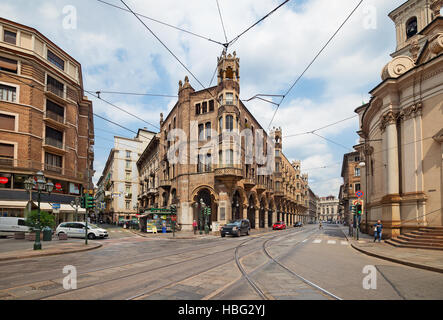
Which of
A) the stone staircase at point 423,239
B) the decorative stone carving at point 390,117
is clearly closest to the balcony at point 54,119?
the decorative stone carving at point 390,117

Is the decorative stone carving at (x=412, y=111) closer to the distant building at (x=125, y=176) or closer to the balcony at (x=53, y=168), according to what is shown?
the balcony at (x=53, y=168)

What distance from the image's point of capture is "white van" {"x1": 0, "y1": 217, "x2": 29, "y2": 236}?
83.4 ft

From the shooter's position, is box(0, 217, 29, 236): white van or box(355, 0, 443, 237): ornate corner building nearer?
box(355, 0, 443, 237): ornate corner building

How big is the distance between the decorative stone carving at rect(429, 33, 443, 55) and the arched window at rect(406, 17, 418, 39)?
1412cm

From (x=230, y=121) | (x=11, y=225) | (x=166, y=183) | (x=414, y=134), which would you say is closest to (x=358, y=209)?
(x=414, y=134)

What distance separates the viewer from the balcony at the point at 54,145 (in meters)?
31.8

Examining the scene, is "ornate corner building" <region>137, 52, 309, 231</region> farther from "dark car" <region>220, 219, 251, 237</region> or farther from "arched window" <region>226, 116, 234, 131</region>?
"dark car" <region>220, 219, 251, 237</region>

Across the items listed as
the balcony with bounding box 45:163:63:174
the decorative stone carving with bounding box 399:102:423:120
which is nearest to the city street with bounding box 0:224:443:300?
the decorative stone carving with bounding box 399:102:423:120

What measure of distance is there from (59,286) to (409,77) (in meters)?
20.9

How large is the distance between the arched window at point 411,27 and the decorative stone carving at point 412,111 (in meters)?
15.4

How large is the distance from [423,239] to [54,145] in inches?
1399

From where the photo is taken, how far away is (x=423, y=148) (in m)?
17.4
